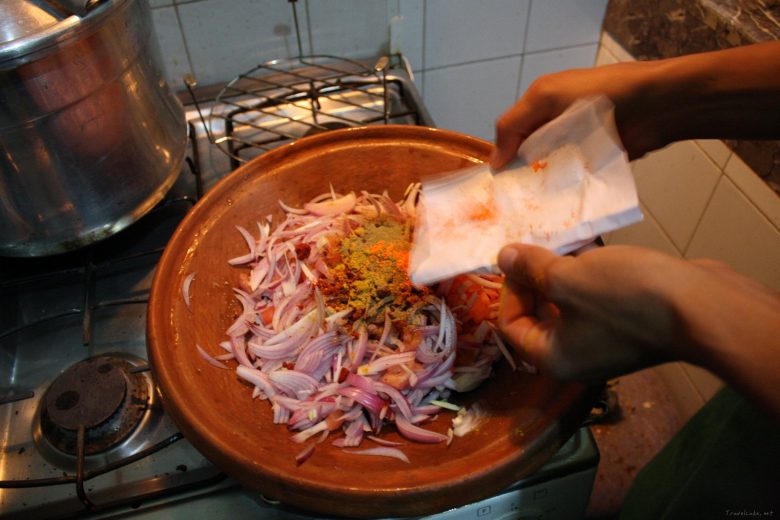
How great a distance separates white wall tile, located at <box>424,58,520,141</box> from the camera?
1511 millimetres

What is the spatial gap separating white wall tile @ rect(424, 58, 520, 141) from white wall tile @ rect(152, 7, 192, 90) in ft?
2.06

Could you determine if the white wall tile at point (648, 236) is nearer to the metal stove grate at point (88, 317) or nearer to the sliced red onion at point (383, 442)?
the sliced red onion at point (383, 442)

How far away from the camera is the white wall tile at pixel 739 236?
1.11 metres

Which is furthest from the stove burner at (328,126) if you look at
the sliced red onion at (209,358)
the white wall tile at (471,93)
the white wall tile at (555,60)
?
the white wall tile at (555,60)

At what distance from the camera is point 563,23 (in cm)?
147

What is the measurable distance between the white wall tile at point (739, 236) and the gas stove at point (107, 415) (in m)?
0.65

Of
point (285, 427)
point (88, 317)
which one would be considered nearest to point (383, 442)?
point (285, 427)

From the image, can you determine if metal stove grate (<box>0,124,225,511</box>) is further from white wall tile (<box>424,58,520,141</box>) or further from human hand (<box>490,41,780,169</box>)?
white wall tile (<box>424,58,520,141</box>)

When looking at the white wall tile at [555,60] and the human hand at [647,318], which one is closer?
Answer: the human hand at [647,318]

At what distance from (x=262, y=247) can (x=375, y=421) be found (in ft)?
1.12

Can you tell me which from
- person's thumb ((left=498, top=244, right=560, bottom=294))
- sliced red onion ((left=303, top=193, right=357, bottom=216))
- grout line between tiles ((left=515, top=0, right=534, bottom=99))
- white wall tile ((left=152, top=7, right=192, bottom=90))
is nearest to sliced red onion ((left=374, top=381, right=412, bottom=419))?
person's thumb ((left=498, top=244, right=560, bottom=294))

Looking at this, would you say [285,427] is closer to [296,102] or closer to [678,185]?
[296,102]

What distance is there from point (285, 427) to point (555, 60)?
4.30ft

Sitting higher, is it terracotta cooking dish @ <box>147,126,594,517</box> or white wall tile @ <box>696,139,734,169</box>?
terracotta cooking dish @ <box>147,126,594,517</box>
